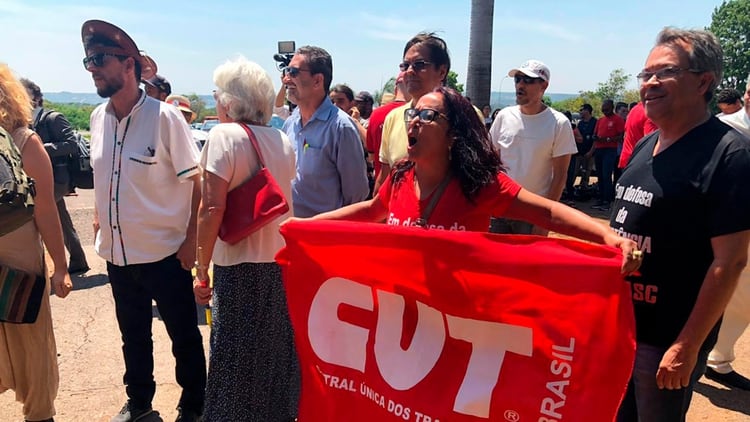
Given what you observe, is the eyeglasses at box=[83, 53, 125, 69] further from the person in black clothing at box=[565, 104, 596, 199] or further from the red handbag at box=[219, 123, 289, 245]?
the person in black clothing at box=[565, 104, 596, 199]

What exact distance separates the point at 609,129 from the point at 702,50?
30.4ft

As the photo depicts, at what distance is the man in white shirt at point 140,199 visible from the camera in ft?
9.84

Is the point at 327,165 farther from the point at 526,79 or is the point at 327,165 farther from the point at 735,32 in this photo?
the point at 735,32

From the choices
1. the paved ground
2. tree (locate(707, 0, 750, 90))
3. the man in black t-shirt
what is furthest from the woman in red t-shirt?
tree (locate(707, 0, 750, 90))

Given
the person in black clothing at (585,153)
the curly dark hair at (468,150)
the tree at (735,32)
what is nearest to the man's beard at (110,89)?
the curly dark hair at (468,150)

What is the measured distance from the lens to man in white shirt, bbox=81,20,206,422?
3.00 metres

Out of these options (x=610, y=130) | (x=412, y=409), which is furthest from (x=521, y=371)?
(x=610, y=130)

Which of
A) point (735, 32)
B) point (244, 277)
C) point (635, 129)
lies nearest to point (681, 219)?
point (244, 277)

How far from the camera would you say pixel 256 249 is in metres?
2.88

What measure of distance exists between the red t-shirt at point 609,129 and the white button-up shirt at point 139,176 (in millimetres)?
9466

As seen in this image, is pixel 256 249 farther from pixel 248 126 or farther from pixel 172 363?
pixel 172 363

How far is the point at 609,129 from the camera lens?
10.5 metres

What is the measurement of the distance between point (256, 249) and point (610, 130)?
9492 mm

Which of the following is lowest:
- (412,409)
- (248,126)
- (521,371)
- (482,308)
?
(412,409)
